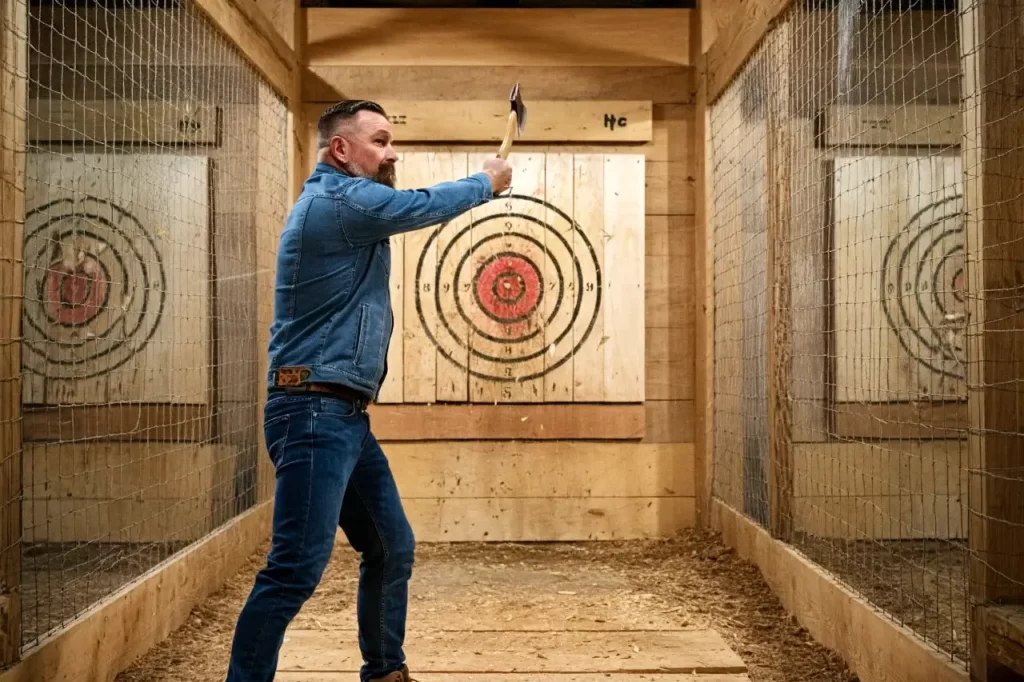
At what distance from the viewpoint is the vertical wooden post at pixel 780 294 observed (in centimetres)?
318

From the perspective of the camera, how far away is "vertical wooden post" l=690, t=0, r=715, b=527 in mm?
4188

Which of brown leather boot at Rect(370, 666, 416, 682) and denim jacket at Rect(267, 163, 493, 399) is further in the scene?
brown leather boot at Rect(370, 666, 416, 682)

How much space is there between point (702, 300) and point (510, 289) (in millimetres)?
853

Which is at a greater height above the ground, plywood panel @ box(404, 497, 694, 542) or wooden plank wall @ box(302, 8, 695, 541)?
wooden plank wall @ box(302, 8, 695, 541)

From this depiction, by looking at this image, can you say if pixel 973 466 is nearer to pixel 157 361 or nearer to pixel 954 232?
pixel 954 232

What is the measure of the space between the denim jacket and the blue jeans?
0.27 ft

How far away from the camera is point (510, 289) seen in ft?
14.5

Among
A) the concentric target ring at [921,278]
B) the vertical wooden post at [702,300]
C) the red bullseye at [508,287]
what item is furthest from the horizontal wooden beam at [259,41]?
the concentric target ring at [921,278]

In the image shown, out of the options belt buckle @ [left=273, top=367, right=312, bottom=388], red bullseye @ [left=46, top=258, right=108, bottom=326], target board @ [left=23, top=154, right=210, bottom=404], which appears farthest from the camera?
red bullseye @ [left=46, top=258, right=108, bottom=326]

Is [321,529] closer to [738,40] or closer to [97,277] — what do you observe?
[97,277]

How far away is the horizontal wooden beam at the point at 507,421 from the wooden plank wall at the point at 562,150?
3cm

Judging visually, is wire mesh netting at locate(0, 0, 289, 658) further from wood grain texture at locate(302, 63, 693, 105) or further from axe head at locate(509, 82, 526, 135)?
axe head at locate(509, 82, 526, 135)

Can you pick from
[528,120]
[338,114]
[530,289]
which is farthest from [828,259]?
[338,114]

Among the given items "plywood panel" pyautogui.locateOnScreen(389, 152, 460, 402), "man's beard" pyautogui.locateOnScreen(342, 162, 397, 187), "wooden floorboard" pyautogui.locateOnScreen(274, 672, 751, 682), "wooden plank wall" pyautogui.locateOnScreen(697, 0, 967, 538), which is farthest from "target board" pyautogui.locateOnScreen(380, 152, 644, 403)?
"man's beard" pyautogui.locateOnScreen(342, 162, 397, 187)
